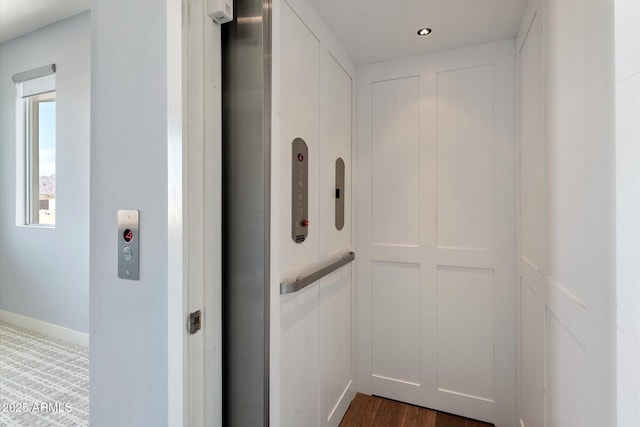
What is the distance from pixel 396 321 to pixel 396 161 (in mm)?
1004

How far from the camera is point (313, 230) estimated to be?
4.66 feet

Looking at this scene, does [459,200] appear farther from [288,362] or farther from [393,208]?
[288,362]

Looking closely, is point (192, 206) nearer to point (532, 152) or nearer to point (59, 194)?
point (532, 152)

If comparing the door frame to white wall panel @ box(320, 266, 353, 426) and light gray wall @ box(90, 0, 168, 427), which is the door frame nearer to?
light gray wall @ box(90, 0, 168, 427)

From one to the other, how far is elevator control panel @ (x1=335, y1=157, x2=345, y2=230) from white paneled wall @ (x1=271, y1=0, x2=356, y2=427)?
1.6 inches

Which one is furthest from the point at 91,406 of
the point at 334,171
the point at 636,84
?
the point at 636,84

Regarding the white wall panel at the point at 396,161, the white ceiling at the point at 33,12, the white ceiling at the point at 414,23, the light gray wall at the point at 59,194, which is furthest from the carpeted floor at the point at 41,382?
the white ceiling at the point at 33,12

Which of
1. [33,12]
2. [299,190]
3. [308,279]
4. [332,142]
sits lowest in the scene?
[308,279]

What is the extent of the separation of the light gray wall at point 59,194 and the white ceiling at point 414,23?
7.05 ft

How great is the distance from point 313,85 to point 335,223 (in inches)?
28.1

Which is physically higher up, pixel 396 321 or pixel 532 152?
pixel 532 152

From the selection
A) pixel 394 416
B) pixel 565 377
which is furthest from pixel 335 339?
pixel 565 377

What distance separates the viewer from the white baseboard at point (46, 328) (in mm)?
2535

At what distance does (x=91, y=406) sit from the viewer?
0.93 m
